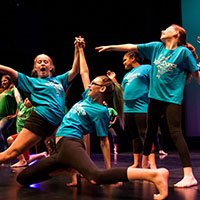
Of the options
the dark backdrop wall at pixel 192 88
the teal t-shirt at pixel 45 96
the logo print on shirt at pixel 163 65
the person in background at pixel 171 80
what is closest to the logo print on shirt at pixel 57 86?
the teal t-shirt at pixel 45 96

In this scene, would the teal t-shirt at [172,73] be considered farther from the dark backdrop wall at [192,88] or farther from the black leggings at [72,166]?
the dark backdrop wall at [192,88]

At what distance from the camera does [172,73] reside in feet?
7.31

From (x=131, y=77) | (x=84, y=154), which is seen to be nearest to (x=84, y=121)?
(x=84, y=154)

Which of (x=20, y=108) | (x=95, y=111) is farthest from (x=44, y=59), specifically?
(x=20, y=108)

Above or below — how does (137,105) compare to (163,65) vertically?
below

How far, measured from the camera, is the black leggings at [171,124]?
7.02 feet

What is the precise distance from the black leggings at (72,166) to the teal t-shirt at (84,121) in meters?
0.06

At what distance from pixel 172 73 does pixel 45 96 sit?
99 cm

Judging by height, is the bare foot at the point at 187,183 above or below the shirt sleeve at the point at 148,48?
below

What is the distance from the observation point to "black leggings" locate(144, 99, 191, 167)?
214cm

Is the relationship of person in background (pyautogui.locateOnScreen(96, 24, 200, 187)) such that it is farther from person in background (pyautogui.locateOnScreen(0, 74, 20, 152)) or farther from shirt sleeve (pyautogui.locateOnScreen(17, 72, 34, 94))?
person in background (pyautogui.locateOnScreen(0, 74, 20, 152))

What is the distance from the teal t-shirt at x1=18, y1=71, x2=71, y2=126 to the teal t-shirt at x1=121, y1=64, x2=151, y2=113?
0.68m

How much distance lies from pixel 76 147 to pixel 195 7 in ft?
17.9

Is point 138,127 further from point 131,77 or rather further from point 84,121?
point 84,121
